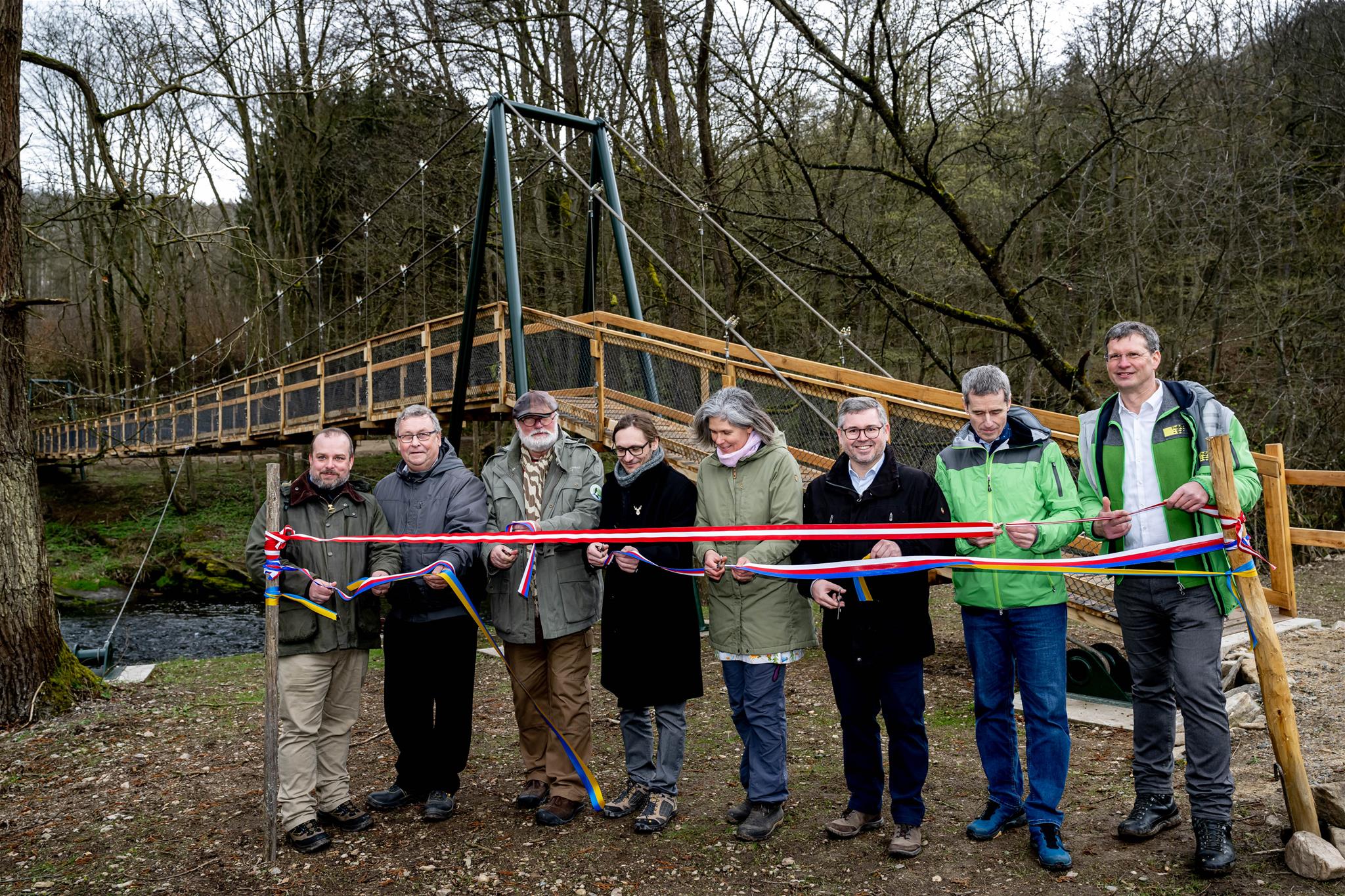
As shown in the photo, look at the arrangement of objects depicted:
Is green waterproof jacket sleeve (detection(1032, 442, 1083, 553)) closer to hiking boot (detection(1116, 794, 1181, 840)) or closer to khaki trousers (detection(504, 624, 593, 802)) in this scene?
hiking boot (detection(1116, 794, 1181, 840))

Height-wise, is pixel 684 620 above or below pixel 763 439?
below

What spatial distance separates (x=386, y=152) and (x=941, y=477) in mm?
17159

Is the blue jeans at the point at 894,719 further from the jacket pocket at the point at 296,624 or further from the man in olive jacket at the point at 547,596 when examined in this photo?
the jacket pocket at the point at 296,624

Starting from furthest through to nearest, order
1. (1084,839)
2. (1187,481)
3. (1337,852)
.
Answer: (1084,839), (1187,481), (1337,852)

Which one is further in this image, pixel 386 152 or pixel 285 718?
pixel 386 152

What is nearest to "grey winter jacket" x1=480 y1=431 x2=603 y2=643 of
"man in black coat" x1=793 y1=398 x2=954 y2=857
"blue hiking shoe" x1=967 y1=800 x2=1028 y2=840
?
"man in black coat" x1=793 y1=398 x2=954 y2=857

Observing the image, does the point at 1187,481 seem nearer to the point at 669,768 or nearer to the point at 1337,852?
the point at 1337,852

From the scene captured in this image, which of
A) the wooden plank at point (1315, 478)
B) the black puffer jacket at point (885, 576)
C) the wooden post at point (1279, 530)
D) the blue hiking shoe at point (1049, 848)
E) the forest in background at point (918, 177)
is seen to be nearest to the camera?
the blue hiking shoe at point (1049, 848)

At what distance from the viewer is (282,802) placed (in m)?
3.65

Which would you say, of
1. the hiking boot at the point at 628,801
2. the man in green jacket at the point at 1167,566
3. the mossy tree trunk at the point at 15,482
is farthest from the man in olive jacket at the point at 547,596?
the mossy tree trunk at the point at 15,482

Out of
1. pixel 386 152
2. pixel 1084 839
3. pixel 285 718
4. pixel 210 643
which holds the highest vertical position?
pixel 386 152

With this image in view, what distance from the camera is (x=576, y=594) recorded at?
382 cm

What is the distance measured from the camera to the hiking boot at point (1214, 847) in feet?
9.62

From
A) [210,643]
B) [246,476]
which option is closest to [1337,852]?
[210,643]
